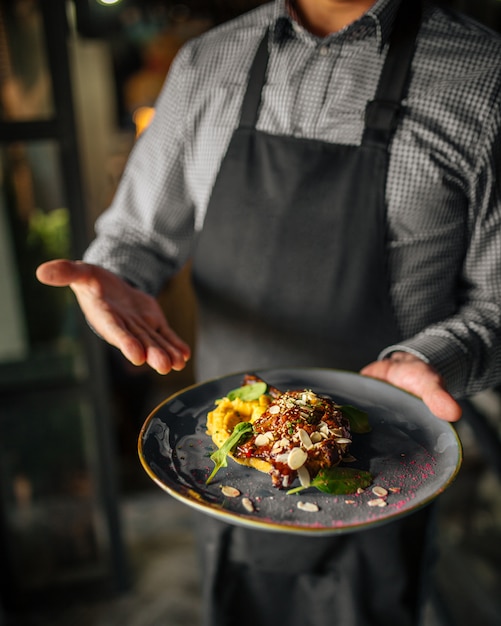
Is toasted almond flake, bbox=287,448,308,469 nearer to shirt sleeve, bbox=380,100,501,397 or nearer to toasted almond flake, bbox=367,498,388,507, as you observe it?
toasted almond flake, bbox=367,498,388,507

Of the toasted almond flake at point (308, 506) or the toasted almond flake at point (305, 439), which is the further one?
the toasted almond flake at point (305, 439)

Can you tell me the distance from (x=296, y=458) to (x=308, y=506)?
0.29ft

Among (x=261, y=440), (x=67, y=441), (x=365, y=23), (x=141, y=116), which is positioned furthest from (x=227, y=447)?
(x=141, y=116)

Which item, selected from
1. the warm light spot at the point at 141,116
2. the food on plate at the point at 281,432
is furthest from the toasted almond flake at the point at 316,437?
the warm light spot at the point at 141,116

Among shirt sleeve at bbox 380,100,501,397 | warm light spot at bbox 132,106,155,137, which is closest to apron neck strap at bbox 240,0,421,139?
shirt sleeve at bbox 380,100,501,397

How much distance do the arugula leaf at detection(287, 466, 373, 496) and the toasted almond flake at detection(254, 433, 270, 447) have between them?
0.34 feet

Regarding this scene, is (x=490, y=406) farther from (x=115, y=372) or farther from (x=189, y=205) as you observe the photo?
(x=115, y=372)

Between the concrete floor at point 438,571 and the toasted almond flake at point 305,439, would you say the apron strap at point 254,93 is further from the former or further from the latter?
the concrete floor at point 438,571

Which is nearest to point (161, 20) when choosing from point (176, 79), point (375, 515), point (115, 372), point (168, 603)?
point (115, 372)

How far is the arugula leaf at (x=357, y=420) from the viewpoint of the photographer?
1019 mm

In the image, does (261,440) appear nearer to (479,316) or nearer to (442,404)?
(442,404)

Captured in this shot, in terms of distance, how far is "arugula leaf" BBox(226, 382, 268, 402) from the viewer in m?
1.05

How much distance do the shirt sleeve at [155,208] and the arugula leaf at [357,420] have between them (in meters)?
0.67

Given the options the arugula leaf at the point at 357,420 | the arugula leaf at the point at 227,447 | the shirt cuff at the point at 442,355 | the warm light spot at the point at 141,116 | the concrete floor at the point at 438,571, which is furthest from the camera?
the warm light spot at the point at 141,116
